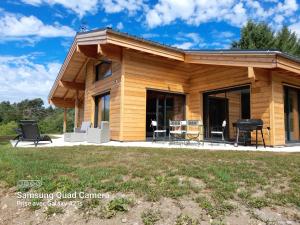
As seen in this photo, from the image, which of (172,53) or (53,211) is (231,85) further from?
(53,211)

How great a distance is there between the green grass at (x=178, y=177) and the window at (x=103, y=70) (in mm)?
6607

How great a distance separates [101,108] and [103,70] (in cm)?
185

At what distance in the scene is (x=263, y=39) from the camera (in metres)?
23.5

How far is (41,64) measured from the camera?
1341 inches

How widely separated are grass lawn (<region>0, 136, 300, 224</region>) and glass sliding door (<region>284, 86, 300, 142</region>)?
14.9ft

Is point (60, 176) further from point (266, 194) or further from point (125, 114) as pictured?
point (125, 114)

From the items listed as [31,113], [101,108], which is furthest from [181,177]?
[31,113]

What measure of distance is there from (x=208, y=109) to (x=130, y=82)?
367 cm

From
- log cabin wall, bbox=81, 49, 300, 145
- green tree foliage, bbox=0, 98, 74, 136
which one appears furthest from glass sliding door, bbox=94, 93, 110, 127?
green tree foliage, bbox=0, 98, 74, 136

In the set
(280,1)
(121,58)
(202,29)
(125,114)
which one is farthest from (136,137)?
(202,29)

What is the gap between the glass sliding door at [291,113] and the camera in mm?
8906

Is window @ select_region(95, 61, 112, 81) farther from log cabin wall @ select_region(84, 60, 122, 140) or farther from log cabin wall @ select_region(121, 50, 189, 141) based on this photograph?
log cabin wall @ select_region(121, 50, 189, 141)

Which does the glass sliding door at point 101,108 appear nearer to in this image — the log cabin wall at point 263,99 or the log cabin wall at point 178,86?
the log cabin wall at point 178,86

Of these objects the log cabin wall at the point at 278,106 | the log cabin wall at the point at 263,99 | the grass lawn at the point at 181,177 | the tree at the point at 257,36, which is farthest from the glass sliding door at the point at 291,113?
the tree at the point at 257,36
